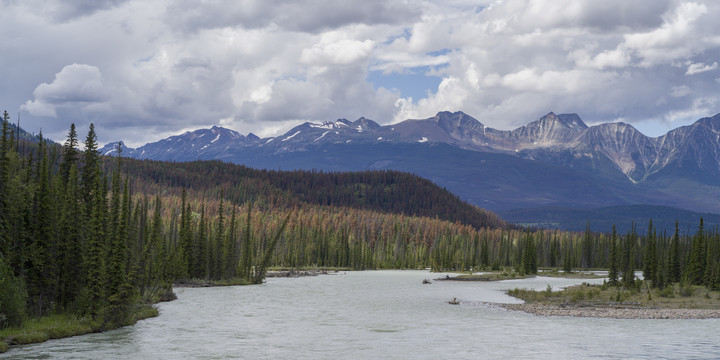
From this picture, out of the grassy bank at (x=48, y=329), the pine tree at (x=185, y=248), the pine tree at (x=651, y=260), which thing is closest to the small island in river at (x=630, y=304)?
the pine tree at (x=651, y=260)

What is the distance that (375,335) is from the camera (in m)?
55.3

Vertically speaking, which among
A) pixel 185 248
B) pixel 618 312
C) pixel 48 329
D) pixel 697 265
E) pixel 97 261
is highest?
pixel 97 261

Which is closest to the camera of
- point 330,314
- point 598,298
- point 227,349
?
point 227,349

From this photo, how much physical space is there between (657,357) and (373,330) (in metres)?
23.8

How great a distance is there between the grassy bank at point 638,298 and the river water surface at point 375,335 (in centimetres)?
1142

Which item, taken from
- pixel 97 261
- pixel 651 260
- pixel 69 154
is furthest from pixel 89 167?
pixel 651 260

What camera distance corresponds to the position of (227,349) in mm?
47156

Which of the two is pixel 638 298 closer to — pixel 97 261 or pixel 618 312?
pixel 618 312

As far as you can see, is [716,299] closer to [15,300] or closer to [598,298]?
[598,298]

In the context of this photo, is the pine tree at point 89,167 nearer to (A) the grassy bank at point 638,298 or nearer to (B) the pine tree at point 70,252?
(B) the pine tree at point 70,252

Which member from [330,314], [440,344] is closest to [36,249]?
[330,314]

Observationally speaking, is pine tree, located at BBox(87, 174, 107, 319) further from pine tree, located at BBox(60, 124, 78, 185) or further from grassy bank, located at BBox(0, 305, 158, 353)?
pine tree, located at BBox(60, 124, 78, 185)

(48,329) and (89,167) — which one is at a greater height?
(89,167)

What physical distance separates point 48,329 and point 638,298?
229ft
